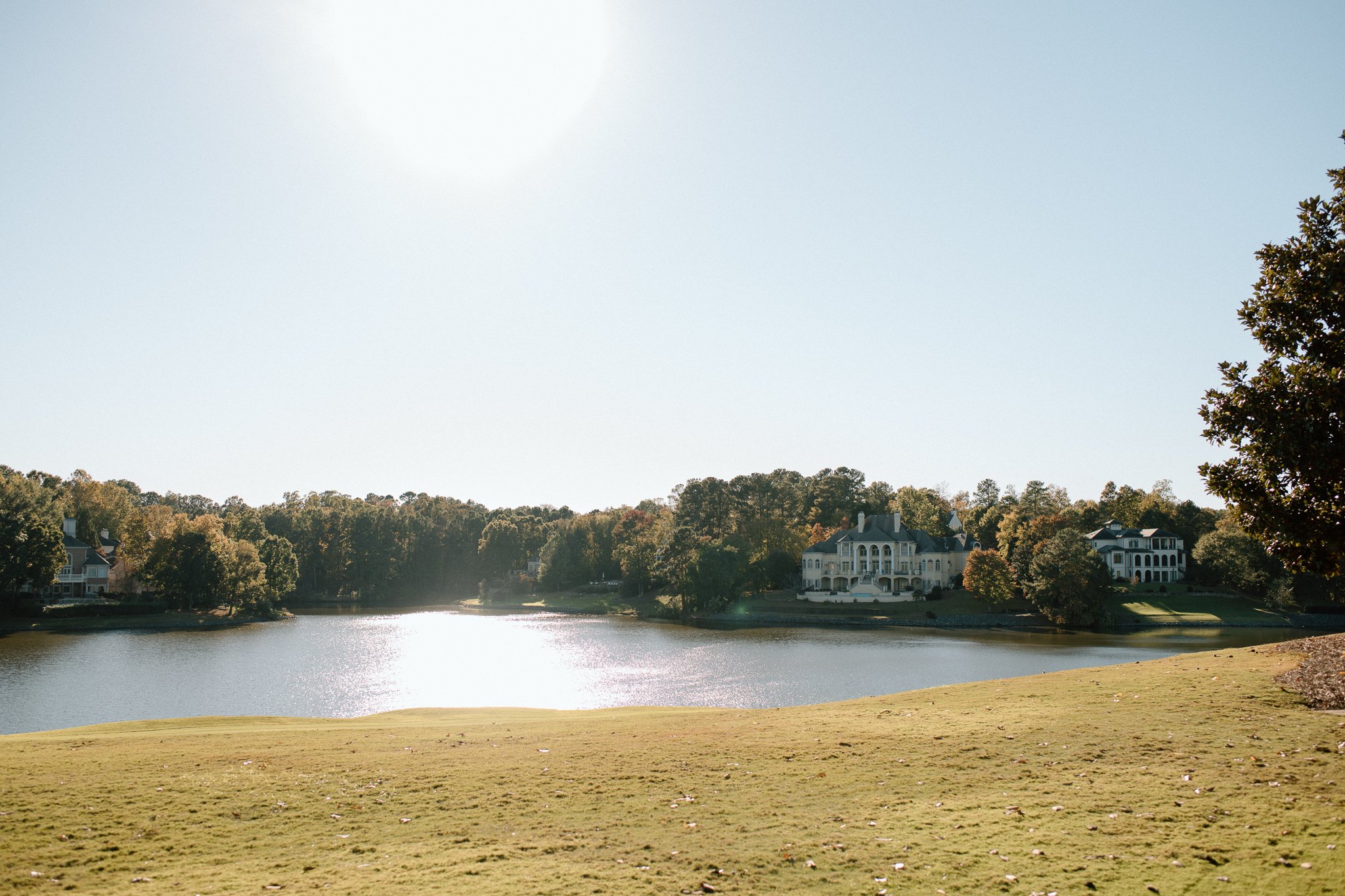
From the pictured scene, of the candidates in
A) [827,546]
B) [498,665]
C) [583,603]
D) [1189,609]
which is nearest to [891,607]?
[827,546]

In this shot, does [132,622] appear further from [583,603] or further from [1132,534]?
A: [1132,534]

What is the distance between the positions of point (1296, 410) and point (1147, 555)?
89243 millimetres

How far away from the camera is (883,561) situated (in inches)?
3853

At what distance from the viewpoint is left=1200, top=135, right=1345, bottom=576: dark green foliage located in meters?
13.2

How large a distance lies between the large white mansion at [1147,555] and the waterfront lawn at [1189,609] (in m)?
9.86

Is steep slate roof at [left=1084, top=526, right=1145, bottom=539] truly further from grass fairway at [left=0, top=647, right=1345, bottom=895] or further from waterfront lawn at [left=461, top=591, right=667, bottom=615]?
grass fairway at [left=0, top=647, right=1345, bottom=895]

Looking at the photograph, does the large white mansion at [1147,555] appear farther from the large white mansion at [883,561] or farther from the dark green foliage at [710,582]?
the dark green foliage at [710,582]

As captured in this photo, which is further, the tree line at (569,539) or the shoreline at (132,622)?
the tree line at (569,539)

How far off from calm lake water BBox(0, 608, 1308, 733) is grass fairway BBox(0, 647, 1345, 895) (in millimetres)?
18628

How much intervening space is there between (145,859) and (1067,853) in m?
9.90

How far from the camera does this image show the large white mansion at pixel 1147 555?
298 ft

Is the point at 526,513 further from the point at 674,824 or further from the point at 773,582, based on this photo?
the point at 674,824

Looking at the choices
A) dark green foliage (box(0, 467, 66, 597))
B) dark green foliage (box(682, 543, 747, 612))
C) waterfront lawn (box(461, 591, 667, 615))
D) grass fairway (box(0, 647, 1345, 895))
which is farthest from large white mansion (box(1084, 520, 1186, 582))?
dark green foliage (box(0, 467, 66, 597))

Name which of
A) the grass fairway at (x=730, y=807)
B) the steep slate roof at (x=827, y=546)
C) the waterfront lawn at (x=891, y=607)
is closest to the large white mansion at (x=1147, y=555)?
the waterfront lawn at (x=891, y=607)
